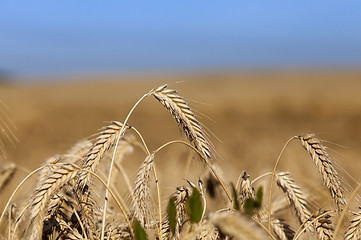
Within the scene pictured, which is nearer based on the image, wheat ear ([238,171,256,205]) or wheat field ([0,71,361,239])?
wheat field ([0,71,361,239])

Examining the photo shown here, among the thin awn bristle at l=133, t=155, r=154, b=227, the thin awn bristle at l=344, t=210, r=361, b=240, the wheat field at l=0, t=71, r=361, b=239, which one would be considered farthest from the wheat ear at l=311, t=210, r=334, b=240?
the thin awn bristle at l=133, t=155, r=154, b=227

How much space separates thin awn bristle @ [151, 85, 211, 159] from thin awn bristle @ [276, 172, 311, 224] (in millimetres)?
382

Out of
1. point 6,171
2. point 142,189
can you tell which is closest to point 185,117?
point 142,189

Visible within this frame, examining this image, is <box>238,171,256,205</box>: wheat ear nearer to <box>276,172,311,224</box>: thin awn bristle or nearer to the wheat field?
the wheat field

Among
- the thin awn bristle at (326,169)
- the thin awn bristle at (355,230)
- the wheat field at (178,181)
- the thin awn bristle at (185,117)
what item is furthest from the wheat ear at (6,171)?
the thin awn bristle at (355,230)

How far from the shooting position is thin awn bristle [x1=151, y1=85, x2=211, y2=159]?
5.75ft

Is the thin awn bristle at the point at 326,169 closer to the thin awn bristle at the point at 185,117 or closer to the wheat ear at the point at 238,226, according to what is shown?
the thin awn bristle at the point at 185,117

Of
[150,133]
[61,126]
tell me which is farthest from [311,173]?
[61,126]

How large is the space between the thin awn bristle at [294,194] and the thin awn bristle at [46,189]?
825mm

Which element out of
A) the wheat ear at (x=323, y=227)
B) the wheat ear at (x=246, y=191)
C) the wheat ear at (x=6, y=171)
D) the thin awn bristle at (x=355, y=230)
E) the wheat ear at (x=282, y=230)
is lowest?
the wheat ear at (x=282, y=230)

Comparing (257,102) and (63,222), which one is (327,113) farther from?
(63,222)

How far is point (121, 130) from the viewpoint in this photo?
171 centimetres

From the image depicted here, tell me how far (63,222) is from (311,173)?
4035mm

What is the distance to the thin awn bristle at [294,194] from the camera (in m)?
1.97
